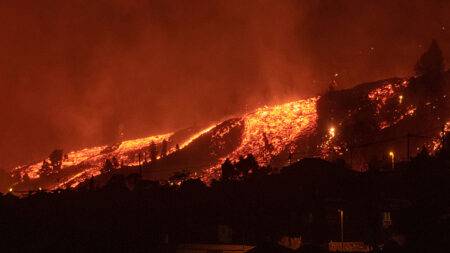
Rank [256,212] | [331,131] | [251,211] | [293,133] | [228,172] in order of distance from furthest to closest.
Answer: [293,133]
[331,131]
[228,172]
[251,211]
[256,212]

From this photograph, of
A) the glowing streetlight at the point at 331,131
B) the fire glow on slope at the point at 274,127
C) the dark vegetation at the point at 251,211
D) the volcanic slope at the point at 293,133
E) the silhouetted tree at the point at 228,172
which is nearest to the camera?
the dark vegetation at the point at 251,211

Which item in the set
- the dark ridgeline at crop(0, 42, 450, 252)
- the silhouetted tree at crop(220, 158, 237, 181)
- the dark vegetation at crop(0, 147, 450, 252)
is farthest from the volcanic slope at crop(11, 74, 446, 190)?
the dark vegetation at crop(0, 147, 450, 252)

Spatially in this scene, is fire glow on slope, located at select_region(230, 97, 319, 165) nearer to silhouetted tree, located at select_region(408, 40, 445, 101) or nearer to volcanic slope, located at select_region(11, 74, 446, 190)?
volcanic slope, located at select_region(11, 74, 446, 190)

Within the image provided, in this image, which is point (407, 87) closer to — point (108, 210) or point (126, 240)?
point (108, 210)

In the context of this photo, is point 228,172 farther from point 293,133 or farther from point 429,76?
point 429,76

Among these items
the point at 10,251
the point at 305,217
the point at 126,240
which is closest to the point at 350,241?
the point at 305,217

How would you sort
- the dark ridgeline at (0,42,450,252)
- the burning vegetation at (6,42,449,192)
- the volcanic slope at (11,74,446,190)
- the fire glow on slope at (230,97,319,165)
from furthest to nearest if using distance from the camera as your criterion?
the fire glow on slope at (230,97,319,165) → the volcanic slope at (11,74,446,190) → the burning vegetation at (6,42,449,192) → the dark ridgeline at (0,42,450,252)

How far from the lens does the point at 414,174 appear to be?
54.2 metres

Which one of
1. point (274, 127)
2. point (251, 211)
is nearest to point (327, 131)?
point (274, 127)

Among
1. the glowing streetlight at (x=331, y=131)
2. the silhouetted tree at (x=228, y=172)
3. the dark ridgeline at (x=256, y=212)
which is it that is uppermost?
the glowing streetlight at (x=331, y=131)

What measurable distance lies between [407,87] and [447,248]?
133m

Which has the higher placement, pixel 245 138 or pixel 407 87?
pixel 407 87

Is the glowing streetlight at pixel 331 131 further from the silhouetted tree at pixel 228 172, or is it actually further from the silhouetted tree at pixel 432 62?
the silhouetted tree at pixel 228 172

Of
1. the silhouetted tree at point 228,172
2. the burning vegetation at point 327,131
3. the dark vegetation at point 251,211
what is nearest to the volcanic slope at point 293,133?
the burning vegetation at point 327,131
